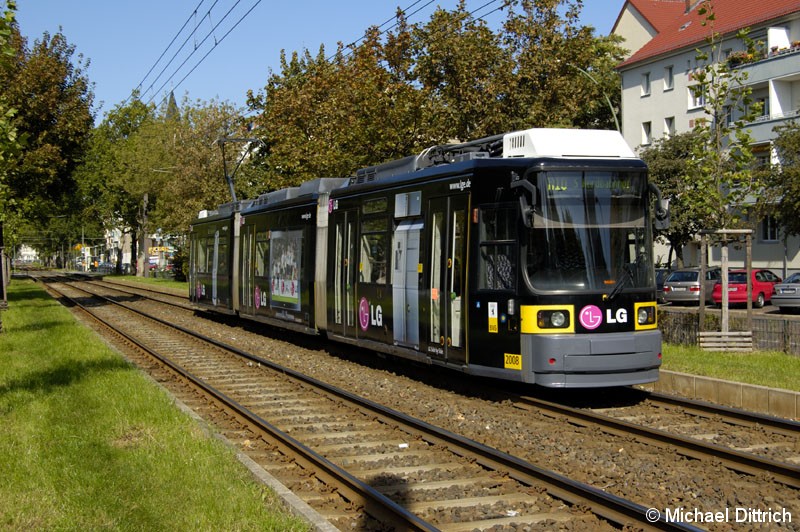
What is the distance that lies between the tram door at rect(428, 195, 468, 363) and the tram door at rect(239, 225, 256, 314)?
1001cm

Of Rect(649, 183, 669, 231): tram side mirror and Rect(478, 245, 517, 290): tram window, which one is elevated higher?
Rect(649, 183, 669, 231): tram side mirror

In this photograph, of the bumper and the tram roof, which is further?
the tram roof

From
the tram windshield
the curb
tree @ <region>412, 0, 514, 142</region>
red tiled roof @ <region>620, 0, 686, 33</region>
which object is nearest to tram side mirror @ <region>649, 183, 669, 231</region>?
the tram windshield

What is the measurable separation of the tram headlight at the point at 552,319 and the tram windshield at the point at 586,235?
293mm

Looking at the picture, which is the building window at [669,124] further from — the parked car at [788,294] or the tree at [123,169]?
the tree at [123,169]

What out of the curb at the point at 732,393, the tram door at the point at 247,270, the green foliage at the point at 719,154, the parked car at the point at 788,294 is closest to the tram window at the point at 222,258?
the tram door at the point at 247,270

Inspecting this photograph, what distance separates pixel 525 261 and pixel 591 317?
1.03m

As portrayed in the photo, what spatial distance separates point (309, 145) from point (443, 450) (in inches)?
951

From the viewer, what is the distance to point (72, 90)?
1371 inches

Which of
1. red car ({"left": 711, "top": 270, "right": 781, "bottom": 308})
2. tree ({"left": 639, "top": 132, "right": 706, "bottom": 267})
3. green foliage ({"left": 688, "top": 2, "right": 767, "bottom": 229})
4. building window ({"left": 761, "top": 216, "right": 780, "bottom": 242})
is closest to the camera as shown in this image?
green foliage ({"left": 688, "top": 2, "right": 767, "bottom": 229})

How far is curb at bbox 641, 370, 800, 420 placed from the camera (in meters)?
10.6

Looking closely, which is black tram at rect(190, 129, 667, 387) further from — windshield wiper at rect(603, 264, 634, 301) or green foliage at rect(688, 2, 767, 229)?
green foliage at rect(688, 2, 767, 229)

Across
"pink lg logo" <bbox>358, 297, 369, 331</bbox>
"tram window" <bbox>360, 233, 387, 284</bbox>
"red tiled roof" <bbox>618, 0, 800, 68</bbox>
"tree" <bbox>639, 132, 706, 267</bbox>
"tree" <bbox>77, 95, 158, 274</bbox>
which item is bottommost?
"pink lg logo" <bbox>358, 297, 369, 331</bbox>

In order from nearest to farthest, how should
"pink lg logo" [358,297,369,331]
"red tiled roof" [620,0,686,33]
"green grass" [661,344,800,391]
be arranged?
"green grass" [661,344,800,391]
"pink lg logo" [358,297,369,331]
"red tiled roof" [620,0,686,33]
